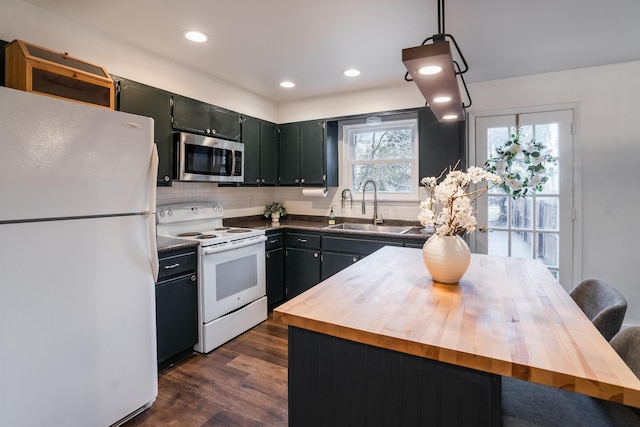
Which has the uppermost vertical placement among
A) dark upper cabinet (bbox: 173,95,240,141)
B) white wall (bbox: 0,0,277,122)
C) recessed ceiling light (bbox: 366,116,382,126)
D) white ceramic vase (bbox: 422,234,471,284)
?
white wall (bbox: 0,0,277,122)

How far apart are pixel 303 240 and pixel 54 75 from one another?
248cm

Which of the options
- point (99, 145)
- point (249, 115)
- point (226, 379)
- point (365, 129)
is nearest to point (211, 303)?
point (226, 379)

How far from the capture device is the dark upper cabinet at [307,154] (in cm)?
388

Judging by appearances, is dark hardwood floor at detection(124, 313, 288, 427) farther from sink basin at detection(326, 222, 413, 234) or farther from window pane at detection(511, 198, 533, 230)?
window pane at detection(511, 198, 533, 230)

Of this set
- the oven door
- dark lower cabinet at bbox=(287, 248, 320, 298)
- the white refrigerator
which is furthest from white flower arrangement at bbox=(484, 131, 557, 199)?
the white refrigerator

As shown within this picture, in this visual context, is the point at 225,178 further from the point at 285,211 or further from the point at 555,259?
the point at 555,259

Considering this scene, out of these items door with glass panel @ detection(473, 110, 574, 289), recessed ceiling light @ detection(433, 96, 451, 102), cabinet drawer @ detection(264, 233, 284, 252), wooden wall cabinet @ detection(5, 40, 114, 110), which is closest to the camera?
recessed ceiling light @ detection(433, 96, 451, 102)

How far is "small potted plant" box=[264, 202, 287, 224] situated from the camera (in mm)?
4109

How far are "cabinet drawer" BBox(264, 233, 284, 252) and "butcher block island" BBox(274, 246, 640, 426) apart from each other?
2.16 m

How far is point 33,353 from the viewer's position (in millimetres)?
1518

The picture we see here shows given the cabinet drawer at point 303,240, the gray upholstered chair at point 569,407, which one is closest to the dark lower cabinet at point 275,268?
the cabinet drawer at point 303,240

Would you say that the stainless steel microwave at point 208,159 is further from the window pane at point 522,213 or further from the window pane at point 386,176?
the window pane at point 522,213

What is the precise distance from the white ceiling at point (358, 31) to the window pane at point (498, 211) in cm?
123

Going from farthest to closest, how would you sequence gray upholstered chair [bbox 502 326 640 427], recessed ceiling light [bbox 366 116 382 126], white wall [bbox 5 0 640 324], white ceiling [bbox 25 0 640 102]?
recessed ceiling light [bbox 366 116 382 126], white wall [bbox 5 0 640 324], white ceiling [bbox 25 0 640 102], gray upholstered chair [bbox 502 326 640 427]
